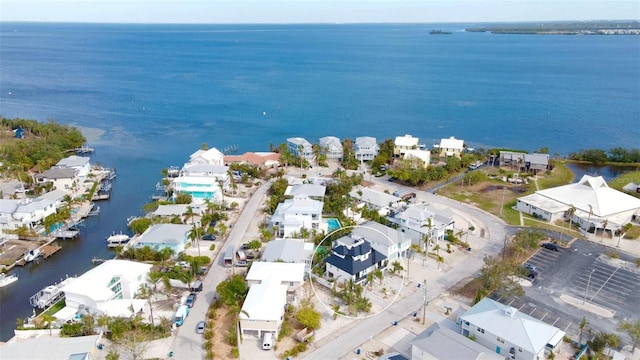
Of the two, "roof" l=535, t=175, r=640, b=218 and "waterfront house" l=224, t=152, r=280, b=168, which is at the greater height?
"waterfront house" l=224, t=152, r=280, b=168

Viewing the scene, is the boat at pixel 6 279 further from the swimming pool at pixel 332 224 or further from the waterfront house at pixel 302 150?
the waterfront house at pixel 302 150

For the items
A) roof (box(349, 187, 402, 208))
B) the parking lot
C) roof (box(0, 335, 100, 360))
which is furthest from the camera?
roof (box(349, 187, 402, 208))

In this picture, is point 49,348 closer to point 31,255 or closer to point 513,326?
point 31,255

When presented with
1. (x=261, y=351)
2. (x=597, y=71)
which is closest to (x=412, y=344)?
(x=261, y=351)

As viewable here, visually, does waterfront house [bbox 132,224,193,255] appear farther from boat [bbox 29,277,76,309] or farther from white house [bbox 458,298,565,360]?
white house [bbox 458,298,565,360]

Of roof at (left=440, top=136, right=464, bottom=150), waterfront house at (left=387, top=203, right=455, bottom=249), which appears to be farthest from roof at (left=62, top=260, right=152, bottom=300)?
roof at (left=440, top=136, right=464, bottom=150)

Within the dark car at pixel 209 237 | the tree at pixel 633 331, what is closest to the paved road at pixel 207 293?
the dark car at pixel 209 237

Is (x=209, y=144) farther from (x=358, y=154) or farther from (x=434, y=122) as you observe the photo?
(x=434, y=122)
